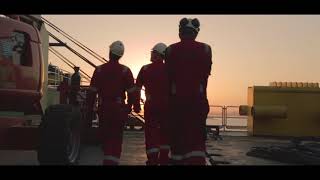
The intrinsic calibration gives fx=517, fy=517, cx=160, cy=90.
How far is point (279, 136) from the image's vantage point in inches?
659

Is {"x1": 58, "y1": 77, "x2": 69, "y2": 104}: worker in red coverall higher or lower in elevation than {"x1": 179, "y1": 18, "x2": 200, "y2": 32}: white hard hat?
lower

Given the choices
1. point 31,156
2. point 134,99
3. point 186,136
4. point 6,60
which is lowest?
point 31,156

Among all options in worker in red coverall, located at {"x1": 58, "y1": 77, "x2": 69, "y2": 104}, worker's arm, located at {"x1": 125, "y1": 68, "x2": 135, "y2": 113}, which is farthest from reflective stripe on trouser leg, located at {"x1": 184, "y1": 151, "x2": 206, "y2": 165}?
worker in red coverall, located at {"x1": 58, "y1": 77, "x2": 69, "y2": 104}

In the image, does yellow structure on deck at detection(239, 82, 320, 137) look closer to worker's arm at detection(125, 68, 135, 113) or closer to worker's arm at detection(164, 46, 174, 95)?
worker's arm at detection(125, 68, 135, 113)

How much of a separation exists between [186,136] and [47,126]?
2719 mm

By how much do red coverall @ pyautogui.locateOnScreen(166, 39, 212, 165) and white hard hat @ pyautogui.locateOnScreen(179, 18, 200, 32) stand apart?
15 centimetres

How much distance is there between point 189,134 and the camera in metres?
5.13

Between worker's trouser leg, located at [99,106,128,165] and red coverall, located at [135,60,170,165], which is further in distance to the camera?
red coverall, located at [135,60,170,165]

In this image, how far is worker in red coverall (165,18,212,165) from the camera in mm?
5148

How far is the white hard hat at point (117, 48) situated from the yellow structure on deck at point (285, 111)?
10.6m

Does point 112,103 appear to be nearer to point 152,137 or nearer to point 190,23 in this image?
point 152,137
